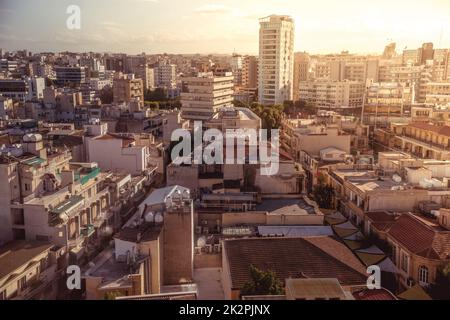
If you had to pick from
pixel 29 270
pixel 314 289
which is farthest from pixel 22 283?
pixel 314 289

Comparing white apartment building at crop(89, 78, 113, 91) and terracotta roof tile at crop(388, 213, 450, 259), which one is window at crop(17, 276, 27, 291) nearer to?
terracotta roof tile at crop(388, 213, 450, 259)

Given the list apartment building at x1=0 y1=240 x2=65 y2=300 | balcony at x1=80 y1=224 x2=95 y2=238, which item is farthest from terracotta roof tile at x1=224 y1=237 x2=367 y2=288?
apartment building at x1=0 y1=240 x2=65 y2=300

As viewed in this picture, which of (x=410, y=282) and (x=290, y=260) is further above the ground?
(x=290, y=260)

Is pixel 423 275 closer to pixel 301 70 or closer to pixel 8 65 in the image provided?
pixel 301 70

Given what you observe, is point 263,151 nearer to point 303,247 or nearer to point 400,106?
point 303,247

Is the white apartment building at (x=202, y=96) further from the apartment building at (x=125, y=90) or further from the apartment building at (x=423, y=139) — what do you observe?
the apartment building at (x=423, y=139)

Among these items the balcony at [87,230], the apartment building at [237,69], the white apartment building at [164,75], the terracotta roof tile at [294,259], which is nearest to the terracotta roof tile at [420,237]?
the terracotta roof tile at [294,259]
